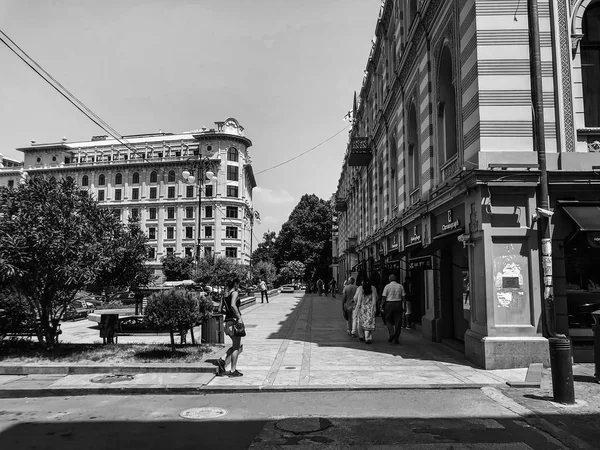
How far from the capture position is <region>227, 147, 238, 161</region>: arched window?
7269 cm

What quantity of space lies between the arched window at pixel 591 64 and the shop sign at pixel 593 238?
2617mm

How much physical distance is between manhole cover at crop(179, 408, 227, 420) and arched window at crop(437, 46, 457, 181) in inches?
345

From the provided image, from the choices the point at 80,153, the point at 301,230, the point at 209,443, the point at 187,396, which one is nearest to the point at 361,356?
the point at 187,396

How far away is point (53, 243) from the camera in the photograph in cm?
917

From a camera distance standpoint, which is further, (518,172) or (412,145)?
(412,145)

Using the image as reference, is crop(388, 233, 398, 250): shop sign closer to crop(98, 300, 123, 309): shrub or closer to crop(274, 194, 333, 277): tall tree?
crop(98, 300, 123, 309): shrub

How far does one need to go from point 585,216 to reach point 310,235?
61119 mm

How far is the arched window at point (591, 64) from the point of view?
33.8 ft

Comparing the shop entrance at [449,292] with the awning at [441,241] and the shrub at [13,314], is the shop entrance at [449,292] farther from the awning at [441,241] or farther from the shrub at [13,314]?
the shrub at [13,314]

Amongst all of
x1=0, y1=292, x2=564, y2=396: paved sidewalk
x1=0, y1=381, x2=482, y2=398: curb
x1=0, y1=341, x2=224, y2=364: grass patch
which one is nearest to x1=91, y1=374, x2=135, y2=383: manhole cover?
x1=0, y1=292, x2=564, y2=396: paved sidewalk

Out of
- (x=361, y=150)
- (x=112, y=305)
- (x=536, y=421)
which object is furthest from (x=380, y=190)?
(x=536, y=421)

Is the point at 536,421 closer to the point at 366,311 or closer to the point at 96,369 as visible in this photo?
the point at 366,311

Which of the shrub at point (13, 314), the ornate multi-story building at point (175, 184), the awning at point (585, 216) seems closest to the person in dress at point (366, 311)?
the awning at point (585, 216)

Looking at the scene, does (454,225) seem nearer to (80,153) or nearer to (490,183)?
(490,183)
